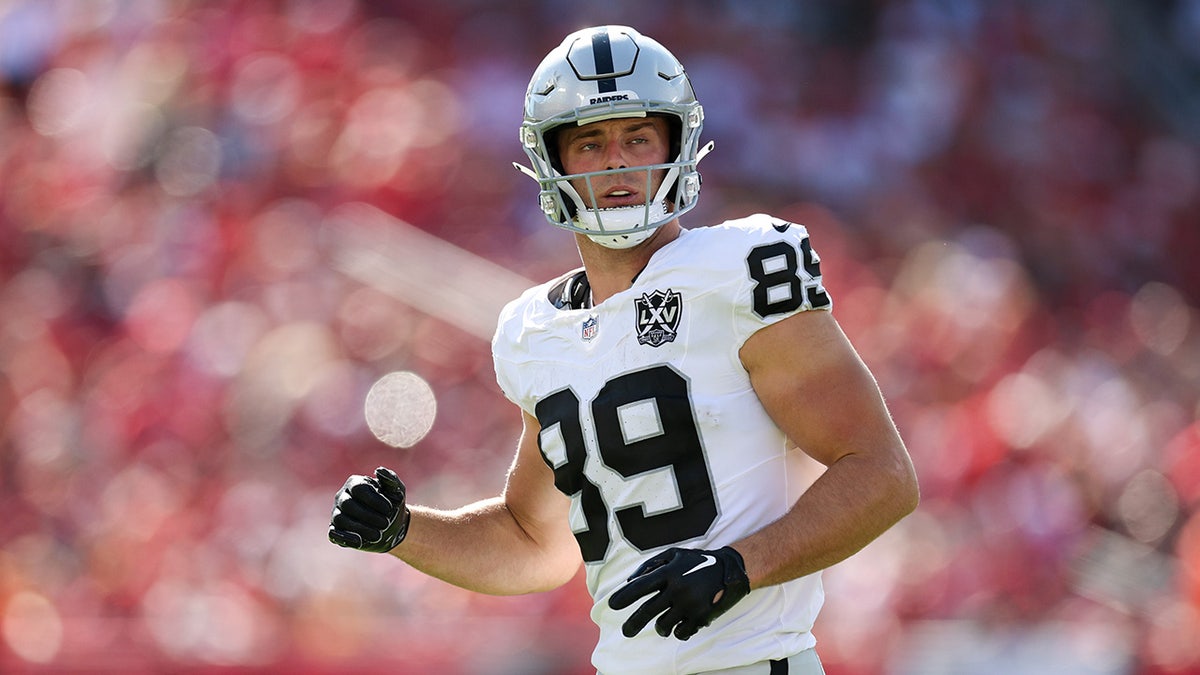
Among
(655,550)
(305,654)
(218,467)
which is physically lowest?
(218,467)

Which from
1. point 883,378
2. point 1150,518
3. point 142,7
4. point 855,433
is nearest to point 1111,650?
point 1150,518

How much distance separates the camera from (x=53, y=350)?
7133 millimetres

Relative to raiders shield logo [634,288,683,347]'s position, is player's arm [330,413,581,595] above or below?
below

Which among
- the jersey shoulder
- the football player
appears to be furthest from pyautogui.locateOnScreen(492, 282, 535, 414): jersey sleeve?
the jersey shoulder

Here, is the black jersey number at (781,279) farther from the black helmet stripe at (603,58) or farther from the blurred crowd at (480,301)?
the blurred crowd at (480,301)

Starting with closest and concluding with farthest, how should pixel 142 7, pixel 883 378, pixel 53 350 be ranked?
pixel 883 378 → pixel 53 350 → pixel 142 7

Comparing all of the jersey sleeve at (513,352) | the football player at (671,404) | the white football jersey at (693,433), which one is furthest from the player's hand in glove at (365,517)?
the white football jersey at (693,433)

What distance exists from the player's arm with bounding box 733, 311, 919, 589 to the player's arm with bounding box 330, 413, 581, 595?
23.5 inches

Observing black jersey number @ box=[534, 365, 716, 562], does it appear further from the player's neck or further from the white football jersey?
the player's neck

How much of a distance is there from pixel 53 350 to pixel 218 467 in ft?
4.15

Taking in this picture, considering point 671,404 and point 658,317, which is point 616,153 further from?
point 671,404

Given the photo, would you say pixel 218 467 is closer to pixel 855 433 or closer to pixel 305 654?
pixel 305 654

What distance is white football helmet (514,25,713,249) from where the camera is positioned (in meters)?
2.57

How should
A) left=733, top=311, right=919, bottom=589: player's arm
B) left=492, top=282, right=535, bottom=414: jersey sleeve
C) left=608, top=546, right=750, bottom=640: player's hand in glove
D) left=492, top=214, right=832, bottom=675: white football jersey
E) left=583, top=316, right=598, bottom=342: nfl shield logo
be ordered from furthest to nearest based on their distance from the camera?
left=492, top=282, right=535, bottom=414: jersey sleeve → left=583, top=316, right=598, bottom=342: nfl shield logo → left=492, top=214, right=832, bottom=675: white football jersey → left=733, top=311, right=919, bottom=589: player's arm → left=608, top=546, right=750, bottom=640: player's hand in glove
